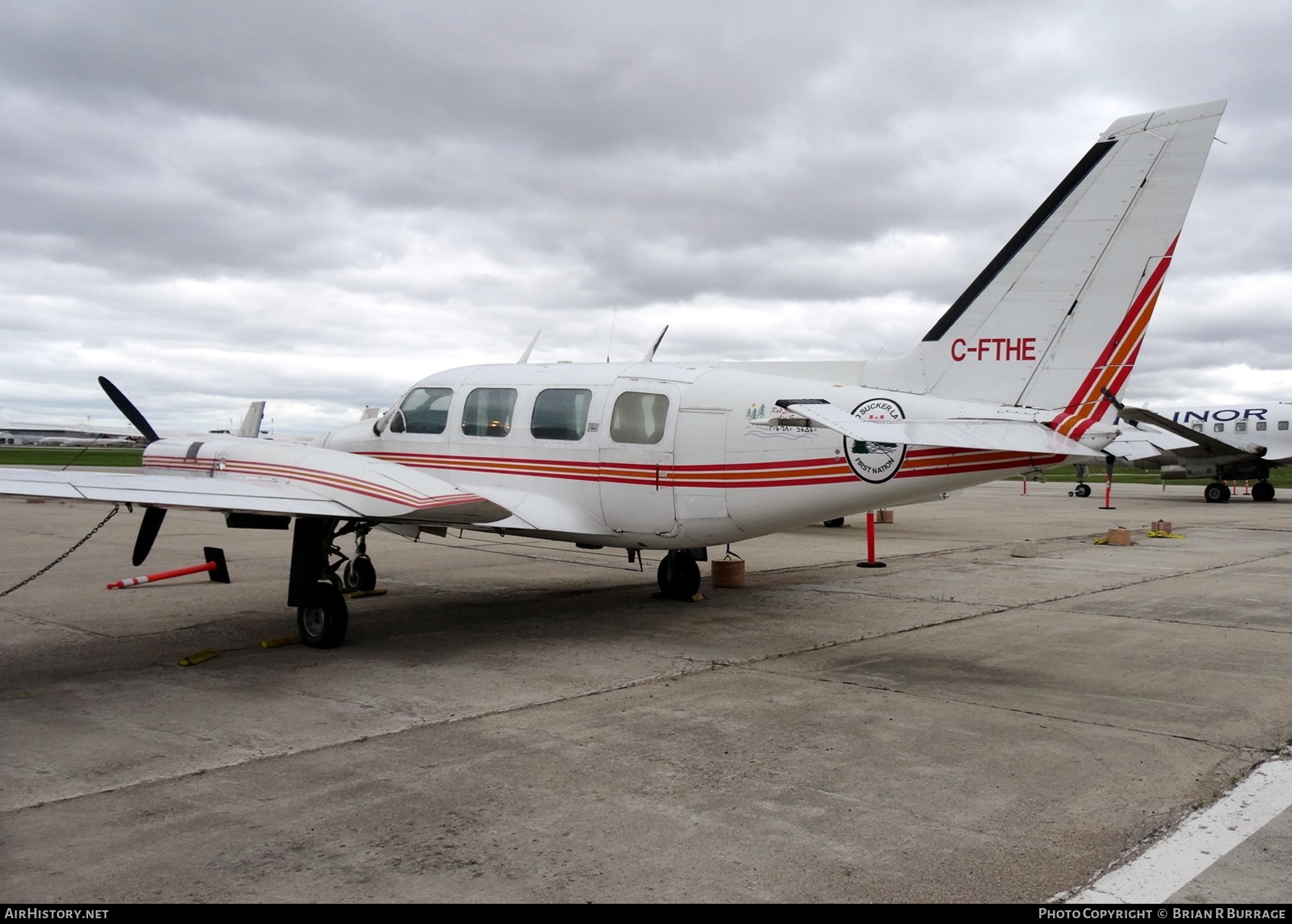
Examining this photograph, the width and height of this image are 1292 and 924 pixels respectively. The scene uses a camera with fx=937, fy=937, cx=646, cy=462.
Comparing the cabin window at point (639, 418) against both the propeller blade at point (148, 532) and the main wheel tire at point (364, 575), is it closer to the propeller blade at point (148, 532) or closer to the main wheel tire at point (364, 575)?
the main wheel tire at point (364, 575)

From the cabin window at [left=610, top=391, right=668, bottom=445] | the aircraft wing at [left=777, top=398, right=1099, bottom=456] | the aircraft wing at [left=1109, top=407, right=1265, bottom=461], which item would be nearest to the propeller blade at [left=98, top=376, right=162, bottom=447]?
the cabin window at [left=610, top=391, right=668, bottom=445]

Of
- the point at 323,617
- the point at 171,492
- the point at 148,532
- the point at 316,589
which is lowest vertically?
the point at 323,617

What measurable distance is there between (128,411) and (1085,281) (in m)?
10.6

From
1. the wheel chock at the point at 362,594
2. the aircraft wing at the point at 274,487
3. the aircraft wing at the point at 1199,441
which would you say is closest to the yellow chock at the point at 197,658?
the aircraft wing at the point at 274,487

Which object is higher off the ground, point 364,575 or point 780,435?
point 780,435

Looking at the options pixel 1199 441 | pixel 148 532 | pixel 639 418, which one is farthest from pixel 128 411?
pixel 1199 441

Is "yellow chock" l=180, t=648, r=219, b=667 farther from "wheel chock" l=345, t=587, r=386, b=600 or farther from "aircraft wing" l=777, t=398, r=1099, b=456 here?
"aircraft wing" l=777, t=398, r=1099, b=456

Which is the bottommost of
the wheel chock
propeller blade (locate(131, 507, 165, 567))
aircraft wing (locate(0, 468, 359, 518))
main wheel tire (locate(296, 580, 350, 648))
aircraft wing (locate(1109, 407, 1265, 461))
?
the wheel chock

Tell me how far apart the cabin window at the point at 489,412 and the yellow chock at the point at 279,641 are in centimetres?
297

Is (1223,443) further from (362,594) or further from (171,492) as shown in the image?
(171,492)

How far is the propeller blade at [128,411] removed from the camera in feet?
36.6

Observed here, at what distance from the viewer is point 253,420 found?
2086 centimetres

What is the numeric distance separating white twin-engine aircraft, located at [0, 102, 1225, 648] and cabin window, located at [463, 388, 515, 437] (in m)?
0.05

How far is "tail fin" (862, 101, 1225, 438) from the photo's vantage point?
8.16 meters
